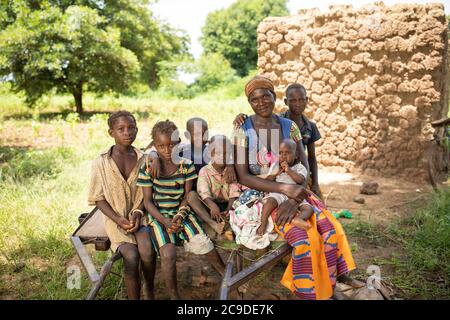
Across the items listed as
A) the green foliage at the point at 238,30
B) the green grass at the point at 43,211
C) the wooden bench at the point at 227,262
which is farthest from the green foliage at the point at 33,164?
the green foliage at the point at 238,30

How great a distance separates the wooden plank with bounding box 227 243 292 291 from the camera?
2.02m

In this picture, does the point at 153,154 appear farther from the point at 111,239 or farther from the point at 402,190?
the point at 402,190

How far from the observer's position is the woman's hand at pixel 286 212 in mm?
2223

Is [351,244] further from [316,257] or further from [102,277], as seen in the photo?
[102,277]

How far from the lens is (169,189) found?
8.03 feet

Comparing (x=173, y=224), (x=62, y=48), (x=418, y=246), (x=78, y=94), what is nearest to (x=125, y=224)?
(x=173, y=224)

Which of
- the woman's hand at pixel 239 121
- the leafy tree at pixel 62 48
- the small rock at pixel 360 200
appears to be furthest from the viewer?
the leafy tree at pixel 62 48

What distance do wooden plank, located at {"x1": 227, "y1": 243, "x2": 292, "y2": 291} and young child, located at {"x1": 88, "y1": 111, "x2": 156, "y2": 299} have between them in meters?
0.59

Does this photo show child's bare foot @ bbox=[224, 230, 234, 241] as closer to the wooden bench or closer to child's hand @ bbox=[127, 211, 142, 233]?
the wooden bench

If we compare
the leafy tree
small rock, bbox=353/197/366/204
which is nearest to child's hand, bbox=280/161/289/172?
small rock, bbox=353/197/366/204

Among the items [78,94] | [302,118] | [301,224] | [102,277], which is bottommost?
[102,277]

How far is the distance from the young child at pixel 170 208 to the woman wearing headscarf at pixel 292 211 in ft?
1.32

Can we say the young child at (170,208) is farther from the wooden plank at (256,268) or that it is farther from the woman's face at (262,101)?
the woman's face at (262,101)

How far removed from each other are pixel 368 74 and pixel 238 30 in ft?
78.4
